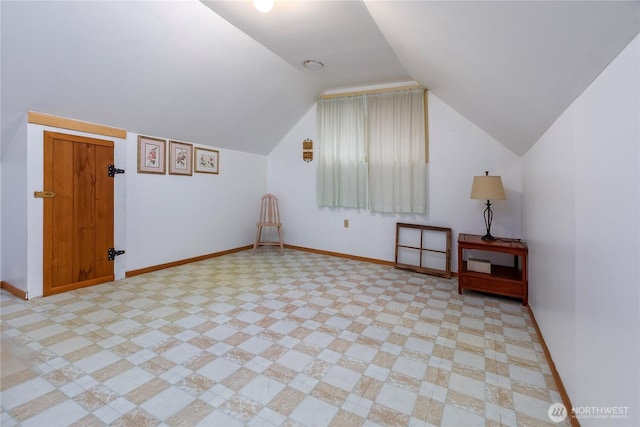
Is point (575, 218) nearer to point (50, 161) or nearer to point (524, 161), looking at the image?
point (524, 161)

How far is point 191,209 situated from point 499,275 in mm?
3753

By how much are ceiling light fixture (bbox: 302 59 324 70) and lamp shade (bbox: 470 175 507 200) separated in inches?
87.0

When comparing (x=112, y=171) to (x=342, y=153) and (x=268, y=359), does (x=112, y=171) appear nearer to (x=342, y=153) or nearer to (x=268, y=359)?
(x=268, y=359)

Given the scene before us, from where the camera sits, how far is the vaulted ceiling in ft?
3.62

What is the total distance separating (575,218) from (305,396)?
5.08 feet

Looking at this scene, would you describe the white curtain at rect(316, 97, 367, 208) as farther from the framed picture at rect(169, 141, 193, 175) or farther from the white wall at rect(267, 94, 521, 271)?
the framed picture at rect(169, 141, 193, 175)

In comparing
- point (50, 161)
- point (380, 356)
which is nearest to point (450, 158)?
point (380, 356)

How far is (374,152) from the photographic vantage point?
161 inches

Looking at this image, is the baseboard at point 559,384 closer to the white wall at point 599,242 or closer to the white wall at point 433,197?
the white wall at point 599,242

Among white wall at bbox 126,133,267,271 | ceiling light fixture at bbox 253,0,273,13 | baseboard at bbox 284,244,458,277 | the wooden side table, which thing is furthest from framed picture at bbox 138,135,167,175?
the wooden side table

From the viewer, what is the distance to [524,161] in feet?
10.0

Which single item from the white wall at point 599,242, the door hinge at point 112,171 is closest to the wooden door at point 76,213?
the door hinge at point 112,171

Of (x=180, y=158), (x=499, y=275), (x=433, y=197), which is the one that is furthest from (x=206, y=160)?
(x=499, y=275)

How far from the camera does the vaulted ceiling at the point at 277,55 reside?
110cm
